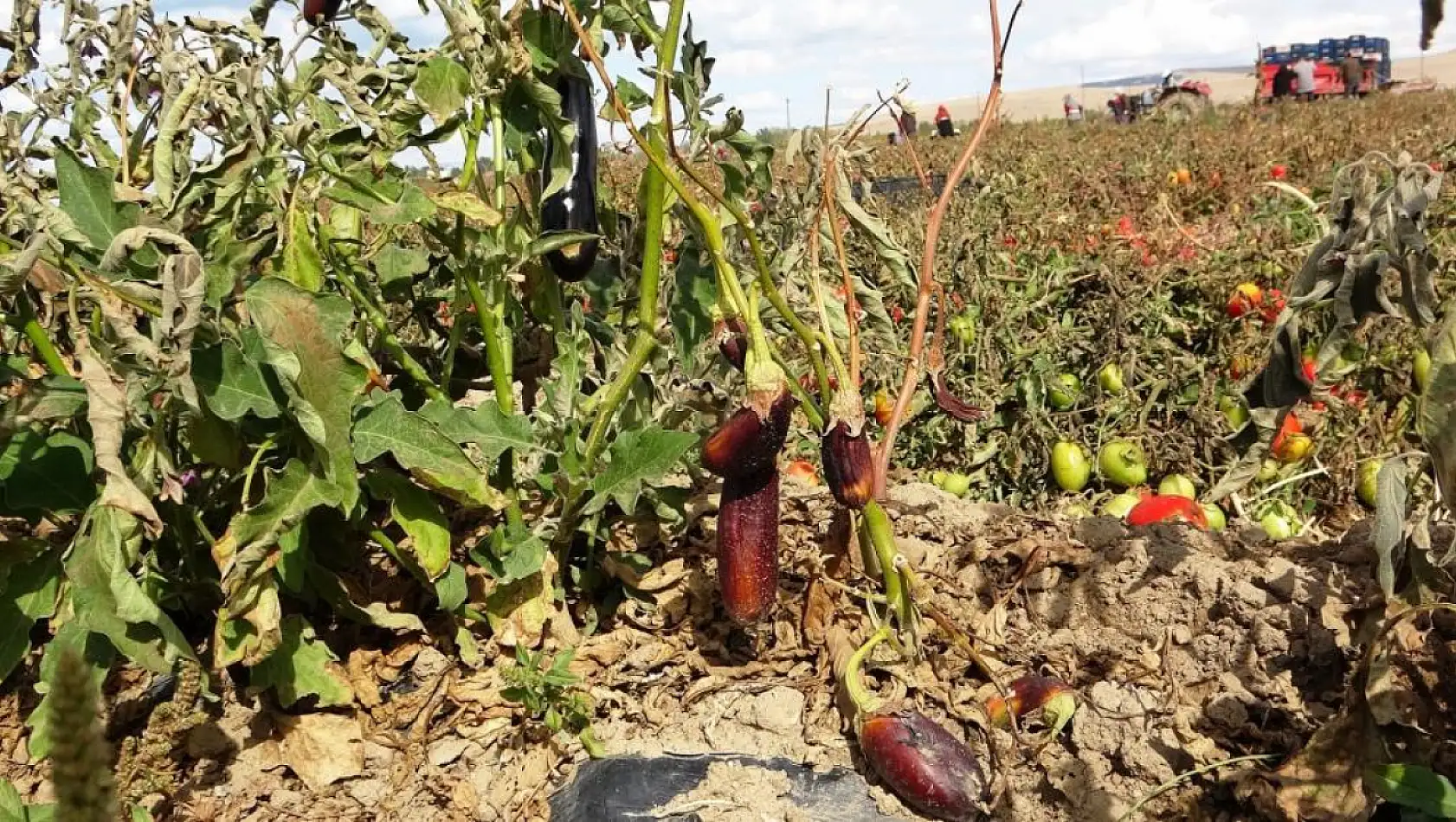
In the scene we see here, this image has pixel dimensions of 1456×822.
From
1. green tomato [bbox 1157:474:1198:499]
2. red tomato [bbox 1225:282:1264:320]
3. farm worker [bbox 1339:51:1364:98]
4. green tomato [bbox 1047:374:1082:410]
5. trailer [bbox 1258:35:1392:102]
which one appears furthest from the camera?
trailer [bbox 1258:35:1392:102]

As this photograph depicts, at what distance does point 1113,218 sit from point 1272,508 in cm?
332

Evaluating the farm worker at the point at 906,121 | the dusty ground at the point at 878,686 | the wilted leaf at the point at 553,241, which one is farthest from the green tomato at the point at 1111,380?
the wilted leaf at the point at 553,241

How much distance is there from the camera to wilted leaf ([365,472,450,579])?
5.65 ft

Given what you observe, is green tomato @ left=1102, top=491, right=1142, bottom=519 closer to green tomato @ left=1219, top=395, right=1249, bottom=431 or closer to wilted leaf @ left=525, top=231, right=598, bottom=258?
green tomato @ left=1219, top=395, right=1249, bottom=431

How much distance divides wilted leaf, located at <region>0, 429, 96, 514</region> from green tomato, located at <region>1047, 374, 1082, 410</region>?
2867 millimetres

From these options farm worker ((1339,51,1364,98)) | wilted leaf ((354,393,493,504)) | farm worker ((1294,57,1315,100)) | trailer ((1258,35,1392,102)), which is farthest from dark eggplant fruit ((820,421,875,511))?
trailer ((1258,35,1392,102))

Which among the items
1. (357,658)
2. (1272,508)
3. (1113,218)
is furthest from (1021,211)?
(357,658)

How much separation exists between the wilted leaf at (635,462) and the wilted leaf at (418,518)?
253 millimetres

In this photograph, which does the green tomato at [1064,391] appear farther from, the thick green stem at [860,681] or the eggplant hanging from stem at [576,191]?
the eggplant hanging from stem at [576,191]

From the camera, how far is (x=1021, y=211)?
16.1 feet

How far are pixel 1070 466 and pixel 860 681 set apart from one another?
185 centimetres

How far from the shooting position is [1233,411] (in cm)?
342

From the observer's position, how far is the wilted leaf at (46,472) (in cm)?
156

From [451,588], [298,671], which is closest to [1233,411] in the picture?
[451,588]
